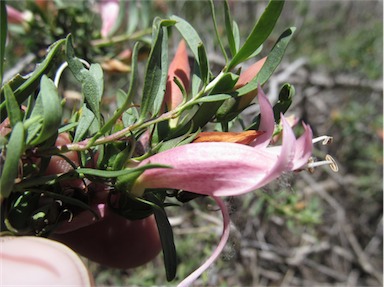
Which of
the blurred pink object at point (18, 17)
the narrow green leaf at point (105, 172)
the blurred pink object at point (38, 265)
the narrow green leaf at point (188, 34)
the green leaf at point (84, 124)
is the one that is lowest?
the blurred pink object at point (18, 17)

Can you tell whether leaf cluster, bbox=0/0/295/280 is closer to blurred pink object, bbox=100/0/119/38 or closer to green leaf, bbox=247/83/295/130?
green leaf, bbox=247/83/295/130

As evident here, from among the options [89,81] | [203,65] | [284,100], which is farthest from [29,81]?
[284,100]

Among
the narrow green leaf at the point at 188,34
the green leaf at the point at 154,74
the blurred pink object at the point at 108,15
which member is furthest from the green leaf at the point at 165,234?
the blurred pink object at the point at 108,15

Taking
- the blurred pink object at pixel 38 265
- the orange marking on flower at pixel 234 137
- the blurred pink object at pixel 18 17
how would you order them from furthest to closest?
the blurred pink object at pixel 18 17 → the orange marking on flower at pixel 234 137 → the blurred pink object at pixel 38 265

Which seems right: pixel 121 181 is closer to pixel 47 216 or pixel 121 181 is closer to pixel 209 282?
pixel 47 216

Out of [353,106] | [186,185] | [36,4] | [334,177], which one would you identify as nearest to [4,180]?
[186,185]

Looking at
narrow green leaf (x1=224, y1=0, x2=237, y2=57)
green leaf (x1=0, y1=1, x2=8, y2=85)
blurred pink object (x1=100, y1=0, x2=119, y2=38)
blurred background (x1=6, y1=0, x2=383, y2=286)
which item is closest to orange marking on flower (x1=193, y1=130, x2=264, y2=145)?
narrow green leaf (x1=224, y1=0, x2=237, y2=57)

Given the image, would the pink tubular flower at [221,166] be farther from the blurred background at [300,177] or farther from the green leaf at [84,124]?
the blurred background at [300,177]
